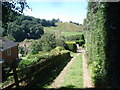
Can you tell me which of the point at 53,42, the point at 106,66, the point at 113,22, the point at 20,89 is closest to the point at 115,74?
the point at 106,66

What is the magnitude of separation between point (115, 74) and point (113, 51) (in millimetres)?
882

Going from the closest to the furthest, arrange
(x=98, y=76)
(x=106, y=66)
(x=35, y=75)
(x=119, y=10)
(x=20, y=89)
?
(x=119, y=10)
(x=106, y=66)
(x=20, y=89)
(x=98, y=76)
(x=35, y=75)

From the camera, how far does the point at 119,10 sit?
20.2 ft

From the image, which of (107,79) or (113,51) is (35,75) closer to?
(107,79)

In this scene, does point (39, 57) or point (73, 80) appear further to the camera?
point (39, 57)

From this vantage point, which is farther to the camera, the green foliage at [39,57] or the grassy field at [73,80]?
the green foliage at [39,57]

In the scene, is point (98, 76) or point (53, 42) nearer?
point (98, 76)

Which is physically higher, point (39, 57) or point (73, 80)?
point (39, 57)

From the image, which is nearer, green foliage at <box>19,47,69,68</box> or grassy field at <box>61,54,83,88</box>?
grassy field at <box>61,54,83,88</box>

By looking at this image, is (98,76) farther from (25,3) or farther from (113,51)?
(25,3)

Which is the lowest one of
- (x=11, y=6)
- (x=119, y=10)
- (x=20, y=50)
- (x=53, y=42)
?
(x=20, y=50)

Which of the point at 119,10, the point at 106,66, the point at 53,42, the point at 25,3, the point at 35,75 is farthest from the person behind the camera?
the point at 53,42

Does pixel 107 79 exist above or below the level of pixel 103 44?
below

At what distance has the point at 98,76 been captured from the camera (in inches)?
326
